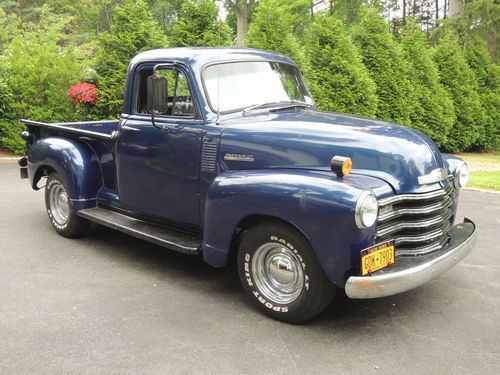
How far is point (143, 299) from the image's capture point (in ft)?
14.1

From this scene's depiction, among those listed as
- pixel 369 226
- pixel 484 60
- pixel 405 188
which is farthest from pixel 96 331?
pixel 484 60

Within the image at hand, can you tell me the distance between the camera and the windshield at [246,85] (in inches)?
179

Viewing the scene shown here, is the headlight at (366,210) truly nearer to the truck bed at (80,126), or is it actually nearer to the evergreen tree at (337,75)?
the truck bed at (80,126)

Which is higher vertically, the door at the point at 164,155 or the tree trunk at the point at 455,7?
the tree trunk at the point at 455,7

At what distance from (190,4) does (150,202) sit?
819 cm

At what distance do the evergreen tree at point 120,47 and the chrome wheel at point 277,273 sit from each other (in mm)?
8699

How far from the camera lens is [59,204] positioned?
6.16 meters

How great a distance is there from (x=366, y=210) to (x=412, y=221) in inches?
24.0

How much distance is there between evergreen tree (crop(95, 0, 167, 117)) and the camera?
11.6 m

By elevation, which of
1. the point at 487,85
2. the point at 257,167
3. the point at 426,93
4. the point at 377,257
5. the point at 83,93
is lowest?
the point at 377,257

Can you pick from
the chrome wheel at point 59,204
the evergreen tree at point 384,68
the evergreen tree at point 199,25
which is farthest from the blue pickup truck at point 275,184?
the evergreen tree at point 384,68

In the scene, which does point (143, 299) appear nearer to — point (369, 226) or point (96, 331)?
point (96, 331)

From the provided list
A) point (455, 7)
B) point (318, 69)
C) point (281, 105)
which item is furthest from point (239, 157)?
point (455, 7)

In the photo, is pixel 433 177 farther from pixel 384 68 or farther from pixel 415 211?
pixel 384 68
